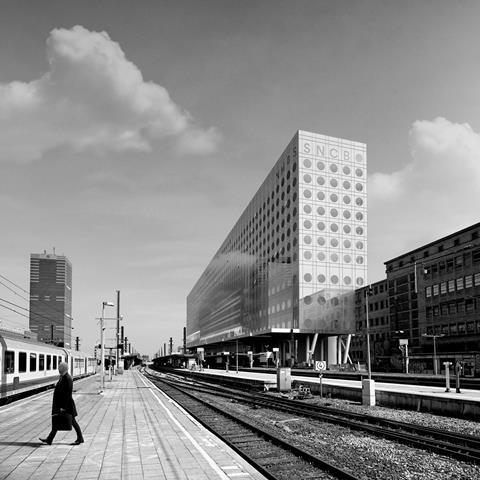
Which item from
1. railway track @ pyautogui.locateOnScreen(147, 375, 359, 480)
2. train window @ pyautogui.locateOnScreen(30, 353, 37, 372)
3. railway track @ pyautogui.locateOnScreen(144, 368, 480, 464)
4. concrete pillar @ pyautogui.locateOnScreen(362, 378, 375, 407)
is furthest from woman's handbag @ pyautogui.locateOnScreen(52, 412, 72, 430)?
train window @ pyautogui.locateOnScreen(30, 353, 37, 372)

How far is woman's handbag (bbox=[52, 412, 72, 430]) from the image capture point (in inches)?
492

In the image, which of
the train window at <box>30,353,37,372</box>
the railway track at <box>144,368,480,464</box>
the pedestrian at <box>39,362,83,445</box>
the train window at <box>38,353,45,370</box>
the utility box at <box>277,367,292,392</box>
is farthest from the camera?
the utility box at <box>277,367,292,392</box>

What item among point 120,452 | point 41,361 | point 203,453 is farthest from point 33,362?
point 203,453

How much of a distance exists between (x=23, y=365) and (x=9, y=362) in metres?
3.65

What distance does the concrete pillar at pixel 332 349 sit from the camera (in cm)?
9444

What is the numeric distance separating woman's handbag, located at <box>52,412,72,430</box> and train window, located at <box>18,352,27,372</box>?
16828 mm

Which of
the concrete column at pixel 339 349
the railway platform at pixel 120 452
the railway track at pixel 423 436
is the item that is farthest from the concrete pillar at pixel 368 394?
the concrete column at pixel 339 349

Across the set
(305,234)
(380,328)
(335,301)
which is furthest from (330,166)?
(380,328)

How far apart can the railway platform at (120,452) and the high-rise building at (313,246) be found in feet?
217

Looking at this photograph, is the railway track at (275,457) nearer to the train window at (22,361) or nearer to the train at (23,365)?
the train at (23,365)

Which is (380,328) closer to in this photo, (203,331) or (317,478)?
(203,331)

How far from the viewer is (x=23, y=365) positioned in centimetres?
2888

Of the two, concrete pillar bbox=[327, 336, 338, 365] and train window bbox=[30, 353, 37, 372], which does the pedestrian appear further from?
concrete pillar bbox=[327, 336, 338, 365]

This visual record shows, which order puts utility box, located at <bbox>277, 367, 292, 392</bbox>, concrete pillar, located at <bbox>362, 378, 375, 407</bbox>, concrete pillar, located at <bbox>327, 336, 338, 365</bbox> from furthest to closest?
concrete pillar, located at <bbox>327, 336, 338, 365</bbox>, utility box, located at <bbox>277, 367, 292, 392</bbox>, concrete pillar, located at <bbox>362, 378, 375, 407</bbox>
